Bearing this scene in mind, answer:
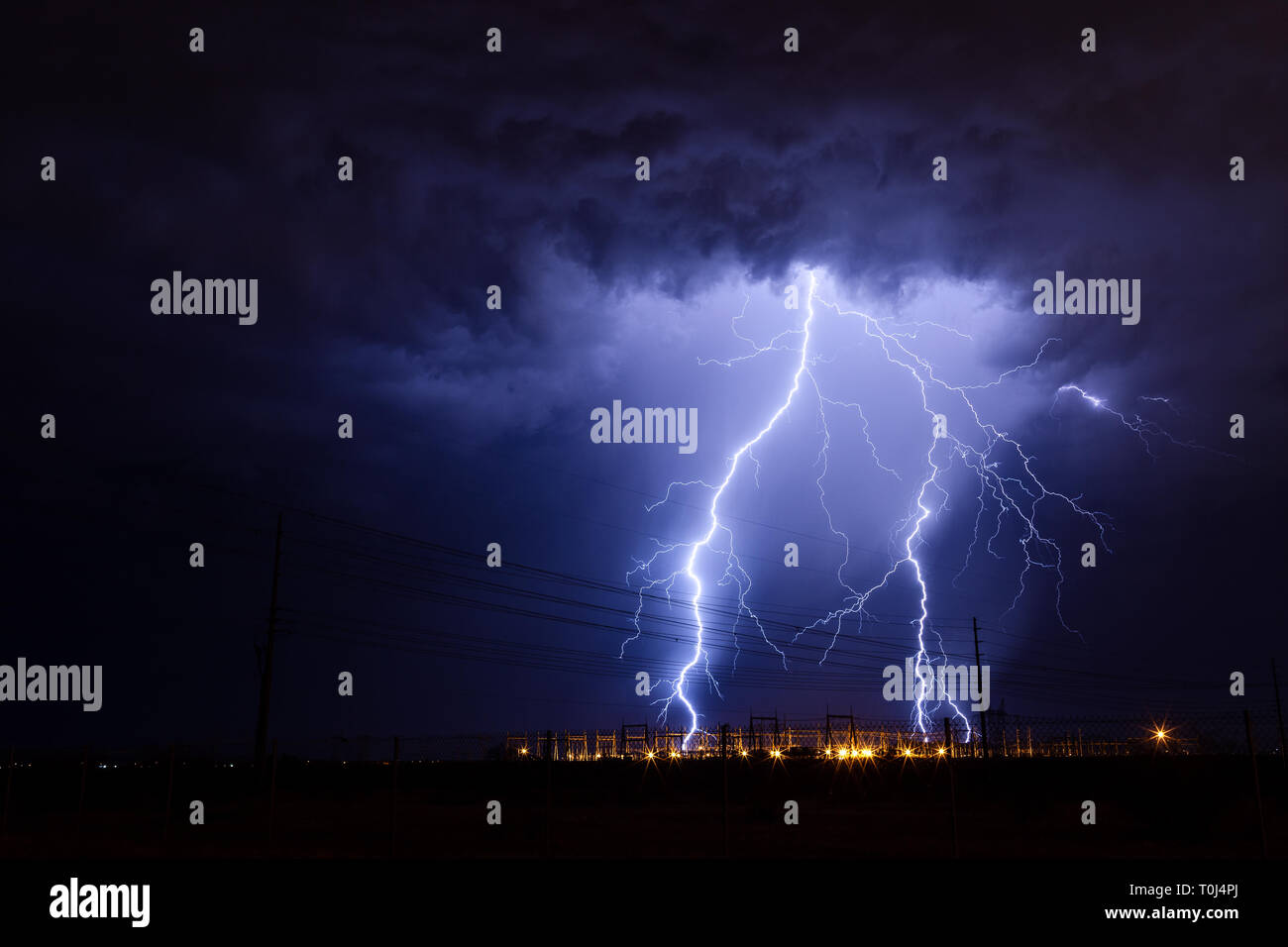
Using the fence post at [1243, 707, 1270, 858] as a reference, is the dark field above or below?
below

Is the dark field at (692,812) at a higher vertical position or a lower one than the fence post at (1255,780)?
lower

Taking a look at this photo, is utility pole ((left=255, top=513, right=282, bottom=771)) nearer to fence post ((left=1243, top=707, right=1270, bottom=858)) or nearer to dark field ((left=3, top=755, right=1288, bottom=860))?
dark field ((left=3, top=755, right=1288, bottom=860))

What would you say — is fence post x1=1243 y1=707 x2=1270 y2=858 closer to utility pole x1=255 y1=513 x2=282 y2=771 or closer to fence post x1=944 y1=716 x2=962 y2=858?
fence post x1=944 y1=716 x2=962 y2=858

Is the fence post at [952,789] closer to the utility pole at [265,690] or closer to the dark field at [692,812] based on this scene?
the dark field at [692,812]

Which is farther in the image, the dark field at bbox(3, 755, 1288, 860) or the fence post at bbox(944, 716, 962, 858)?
the dark field at bbox(3, 755, 1288, 860)

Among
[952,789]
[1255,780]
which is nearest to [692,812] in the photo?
[952,789]

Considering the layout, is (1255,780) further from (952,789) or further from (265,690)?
(265,690)

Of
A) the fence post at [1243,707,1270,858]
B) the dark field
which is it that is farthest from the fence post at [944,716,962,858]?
the fence post at [1243,707,1270,858]

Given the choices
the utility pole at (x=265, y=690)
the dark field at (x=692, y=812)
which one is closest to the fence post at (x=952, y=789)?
the dark field at (x=692, y=812)
